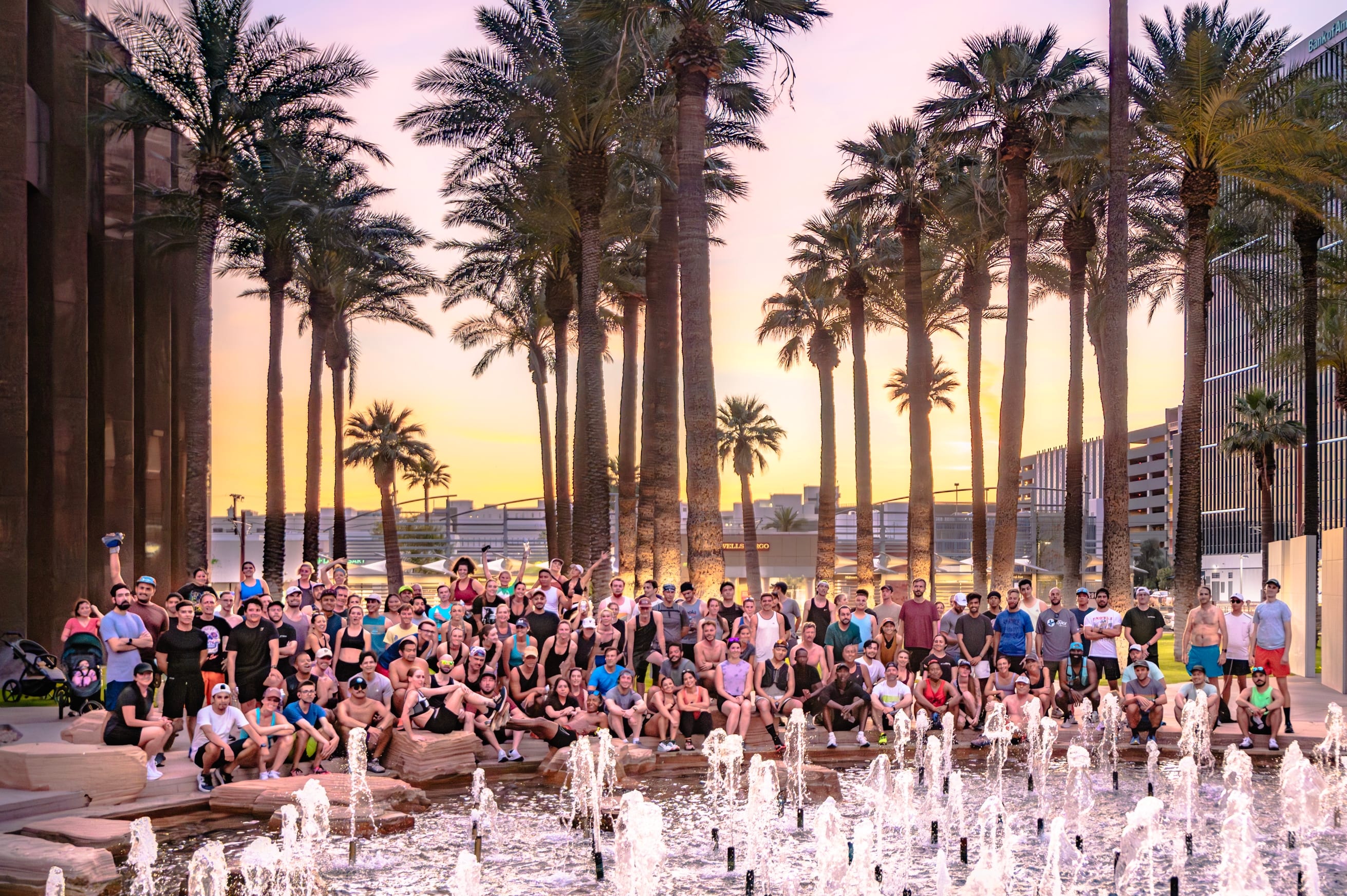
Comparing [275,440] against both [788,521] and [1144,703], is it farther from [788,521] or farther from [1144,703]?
[788,521]

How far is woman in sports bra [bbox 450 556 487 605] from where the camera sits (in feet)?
55.2

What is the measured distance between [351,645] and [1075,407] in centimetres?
2268

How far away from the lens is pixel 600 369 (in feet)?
89.6

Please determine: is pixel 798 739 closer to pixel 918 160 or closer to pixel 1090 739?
pixel 1090 739

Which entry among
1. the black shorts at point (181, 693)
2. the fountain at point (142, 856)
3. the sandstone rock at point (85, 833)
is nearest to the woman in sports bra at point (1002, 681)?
the black shorts at point (181, 693)

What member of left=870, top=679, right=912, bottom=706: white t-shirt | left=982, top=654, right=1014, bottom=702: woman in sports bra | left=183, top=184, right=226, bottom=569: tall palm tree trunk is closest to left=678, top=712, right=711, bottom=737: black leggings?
left=870, top=679, right=912, bottom=706: white t-shirt

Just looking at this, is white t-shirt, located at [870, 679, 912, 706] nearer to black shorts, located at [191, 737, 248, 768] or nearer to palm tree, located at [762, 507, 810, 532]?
black shorts, located at [191, 737, 248, 768]

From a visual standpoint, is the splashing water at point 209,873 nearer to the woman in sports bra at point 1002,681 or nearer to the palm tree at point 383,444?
the woman in sports bra at point 1002,681

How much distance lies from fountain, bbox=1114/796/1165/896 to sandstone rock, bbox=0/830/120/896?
7.90 metres

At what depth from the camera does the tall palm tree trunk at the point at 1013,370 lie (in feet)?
91.4

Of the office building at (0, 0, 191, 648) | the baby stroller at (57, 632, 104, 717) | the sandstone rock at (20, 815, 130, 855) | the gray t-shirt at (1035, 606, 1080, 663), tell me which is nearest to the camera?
the sandstone rock at (20, 815, 130, 855)

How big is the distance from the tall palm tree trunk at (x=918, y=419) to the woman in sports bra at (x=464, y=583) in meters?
18.4

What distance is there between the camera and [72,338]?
22.7 m

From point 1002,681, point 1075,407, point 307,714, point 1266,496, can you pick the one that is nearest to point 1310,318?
point 1075,407
